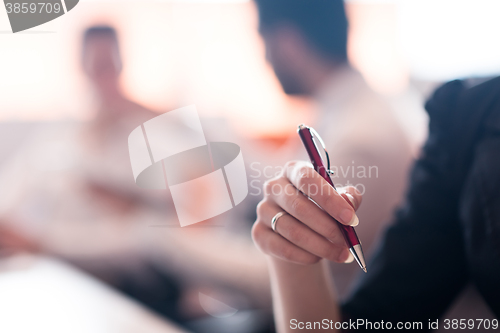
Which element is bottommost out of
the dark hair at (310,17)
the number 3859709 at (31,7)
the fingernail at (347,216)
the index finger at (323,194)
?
the fingernail at (347,216)

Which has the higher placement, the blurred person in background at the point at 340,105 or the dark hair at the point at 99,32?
the dark hair at the point at 99,32

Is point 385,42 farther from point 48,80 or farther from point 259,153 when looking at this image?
point 48,80

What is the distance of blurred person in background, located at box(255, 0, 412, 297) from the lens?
294 millimetres

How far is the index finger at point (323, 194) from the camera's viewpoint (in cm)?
18

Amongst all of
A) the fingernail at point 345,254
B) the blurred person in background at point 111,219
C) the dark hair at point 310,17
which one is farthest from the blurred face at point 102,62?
the fingernail at point 345,254

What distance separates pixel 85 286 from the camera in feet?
1.09

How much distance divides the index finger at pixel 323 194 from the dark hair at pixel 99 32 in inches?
9.5

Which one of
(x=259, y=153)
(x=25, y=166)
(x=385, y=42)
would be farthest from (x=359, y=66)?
(x=25, y=166)

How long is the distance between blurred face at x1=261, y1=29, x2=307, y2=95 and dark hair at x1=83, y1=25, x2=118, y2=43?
0.16m

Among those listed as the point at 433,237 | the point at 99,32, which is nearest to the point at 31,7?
the point at 99,32

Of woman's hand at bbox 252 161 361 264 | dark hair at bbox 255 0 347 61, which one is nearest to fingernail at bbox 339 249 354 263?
woman's hand at bbox 252 161 361 264

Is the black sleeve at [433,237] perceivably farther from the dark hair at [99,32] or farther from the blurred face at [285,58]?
the dark hair at [99,32]

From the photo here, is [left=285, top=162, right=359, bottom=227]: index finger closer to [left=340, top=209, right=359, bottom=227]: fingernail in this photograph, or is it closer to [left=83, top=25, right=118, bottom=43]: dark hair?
[left=340, top=209, right=359, bottom=227]: fingernail

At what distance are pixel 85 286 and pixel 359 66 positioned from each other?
441 mm
